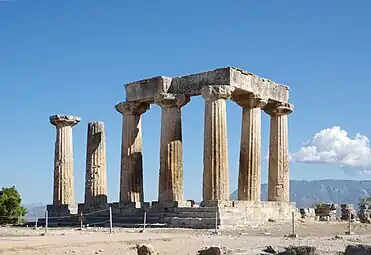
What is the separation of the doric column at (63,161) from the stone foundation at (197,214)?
9.74 ft

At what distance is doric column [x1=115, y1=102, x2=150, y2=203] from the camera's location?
42406mm

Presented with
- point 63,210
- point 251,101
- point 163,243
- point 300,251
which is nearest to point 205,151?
point 251,101

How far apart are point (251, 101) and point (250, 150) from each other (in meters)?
3.13

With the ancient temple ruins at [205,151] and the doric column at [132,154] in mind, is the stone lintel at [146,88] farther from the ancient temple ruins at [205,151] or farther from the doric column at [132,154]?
the doric column at [132,154]

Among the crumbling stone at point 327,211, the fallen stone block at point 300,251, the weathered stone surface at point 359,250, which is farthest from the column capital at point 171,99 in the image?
the weathered stone surface at point 359,250

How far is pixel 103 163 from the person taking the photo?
147ft

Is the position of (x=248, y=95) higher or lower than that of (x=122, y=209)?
higher

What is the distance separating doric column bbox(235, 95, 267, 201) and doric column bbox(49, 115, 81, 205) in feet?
42.0

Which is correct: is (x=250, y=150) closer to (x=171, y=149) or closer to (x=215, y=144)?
(x=215, y=144)

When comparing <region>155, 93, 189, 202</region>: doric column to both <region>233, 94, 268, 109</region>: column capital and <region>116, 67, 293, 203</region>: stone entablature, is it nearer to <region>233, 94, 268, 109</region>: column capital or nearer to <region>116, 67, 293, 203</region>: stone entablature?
<region>116, 67, 293, 203</region>: stone entablature

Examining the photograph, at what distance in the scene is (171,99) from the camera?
39094 mm

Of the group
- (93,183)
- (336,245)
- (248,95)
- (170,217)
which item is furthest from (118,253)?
(93,183)

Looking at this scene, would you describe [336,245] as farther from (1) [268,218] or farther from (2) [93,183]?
(2) [93,183]

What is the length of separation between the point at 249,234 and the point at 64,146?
2060cm
